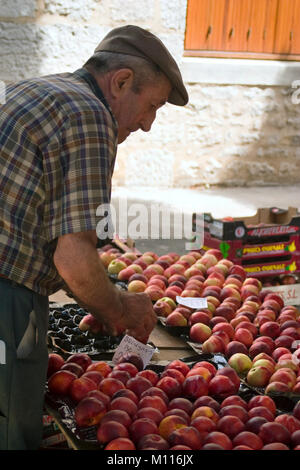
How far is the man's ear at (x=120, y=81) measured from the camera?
198cm

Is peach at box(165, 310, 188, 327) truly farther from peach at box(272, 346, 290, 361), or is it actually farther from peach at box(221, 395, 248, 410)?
peach at box(221, 395, 248, 410)

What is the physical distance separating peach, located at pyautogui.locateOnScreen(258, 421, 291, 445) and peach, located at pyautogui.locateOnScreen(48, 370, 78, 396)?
671 millimetres

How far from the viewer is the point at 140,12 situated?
7531 millimetres

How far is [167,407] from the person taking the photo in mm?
2092

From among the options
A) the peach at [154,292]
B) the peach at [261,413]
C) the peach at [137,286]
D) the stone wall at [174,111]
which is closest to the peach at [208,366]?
the peach at [261,413]

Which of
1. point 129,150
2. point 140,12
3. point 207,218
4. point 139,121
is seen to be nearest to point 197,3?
point 140,12

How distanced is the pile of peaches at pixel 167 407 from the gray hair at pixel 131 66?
100cm

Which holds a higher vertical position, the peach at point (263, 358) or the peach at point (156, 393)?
the peach at point (156, 393)

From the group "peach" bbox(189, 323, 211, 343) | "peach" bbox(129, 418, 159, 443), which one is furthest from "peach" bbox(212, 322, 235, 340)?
"peach" bbox(129, 418, 159, 443)

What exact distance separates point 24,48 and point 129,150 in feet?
5.72

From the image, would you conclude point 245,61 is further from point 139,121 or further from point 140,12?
point 139,121

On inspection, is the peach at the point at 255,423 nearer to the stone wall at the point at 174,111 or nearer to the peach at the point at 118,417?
the peach at the point at 118,417

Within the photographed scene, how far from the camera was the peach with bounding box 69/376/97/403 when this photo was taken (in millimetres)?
2111

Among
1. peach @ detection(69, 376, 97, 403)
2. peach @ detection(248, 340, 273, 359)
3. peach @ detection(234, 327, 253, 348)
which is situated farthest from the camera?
peach @ detection(234, 327, 253, 348)
